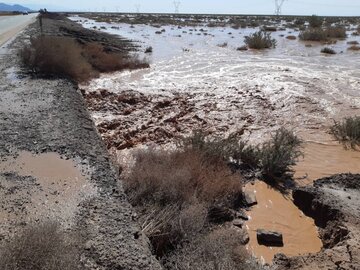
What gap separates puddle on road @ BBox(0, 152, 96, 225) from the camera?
17.5 ft

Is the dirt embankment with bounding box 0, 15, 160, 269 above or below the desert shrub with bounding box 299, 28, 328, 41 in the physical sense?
above

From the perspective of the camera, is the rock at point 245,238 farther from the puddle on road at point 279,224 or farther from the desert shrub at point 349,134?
the desert shrub at point 349,134

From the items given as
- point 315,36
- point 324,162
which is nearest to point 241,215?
point 324,162

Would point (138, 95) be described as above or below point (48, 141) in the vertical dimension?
below

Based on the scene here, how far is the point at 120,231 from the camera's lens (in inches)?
202

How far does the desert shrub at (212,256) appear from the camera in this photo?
4715 millimetres

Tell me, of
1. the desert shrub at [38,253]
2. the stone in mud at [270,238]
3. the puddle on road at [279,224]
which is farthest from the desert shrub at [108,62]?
the desert shrub at [38,253]

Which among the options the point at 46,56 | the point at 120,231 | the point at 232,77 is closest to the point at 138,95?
the point at 46,56

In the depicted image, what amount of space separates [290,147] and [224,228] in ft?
11.6

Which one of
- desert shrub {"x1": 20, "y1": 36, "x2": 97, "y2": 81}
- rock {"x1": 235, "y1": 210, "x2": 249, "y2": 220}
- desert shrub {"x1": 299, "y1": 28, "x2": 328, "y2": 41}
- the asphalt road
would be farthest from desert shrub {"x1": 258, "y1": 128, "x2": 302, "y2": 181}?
desert shrub {"x1": 299, "y1": 28, "x2": 328, "y2": 41}

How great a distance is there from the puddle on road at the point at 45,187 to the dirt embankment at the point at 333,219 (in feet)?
9.23

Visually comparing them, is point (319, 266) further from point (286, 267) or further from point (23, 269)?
point (23, 269)

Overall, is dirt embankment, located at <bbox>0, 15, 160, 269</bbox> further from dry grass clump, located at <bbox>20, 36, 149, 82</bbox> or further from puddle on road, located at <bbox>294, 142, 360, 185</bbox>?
dry grass clump, located at <bbox>20, 36, 149, 82</bbox>

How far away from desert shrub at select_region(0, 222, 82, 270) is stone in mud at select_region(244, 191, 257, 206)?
4142mm
